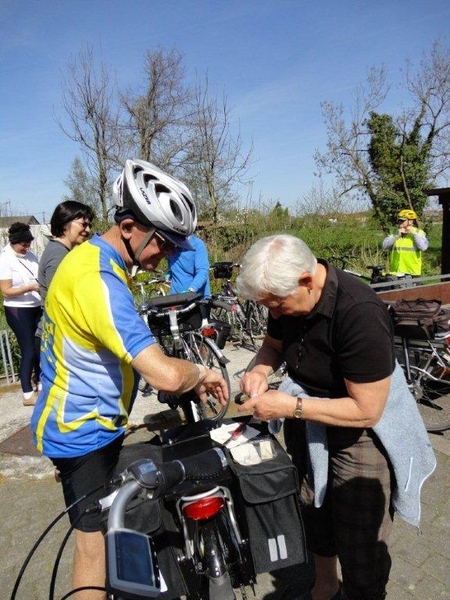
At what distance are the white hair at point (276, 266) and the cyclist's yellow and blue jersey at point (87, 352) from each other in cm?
46

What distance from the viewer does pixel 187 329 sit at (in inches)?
193

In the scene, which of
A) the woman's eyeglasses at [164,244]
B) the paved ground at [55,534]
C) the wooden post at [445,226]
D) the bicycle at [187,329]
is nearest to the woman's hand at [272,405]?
the woman's eyeglasses at [164,244]

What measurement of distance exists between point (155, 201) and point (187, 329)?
10.5ft

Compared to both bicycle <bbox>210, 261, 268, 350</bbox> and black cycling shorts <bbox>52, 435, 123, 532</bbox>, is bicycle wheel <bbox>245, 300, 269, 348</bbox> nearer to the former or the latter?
bicycle <bbox>210, 261, 268, 350</bbox>

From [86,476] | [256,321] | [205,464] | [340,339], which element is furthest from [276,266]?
[256,321]

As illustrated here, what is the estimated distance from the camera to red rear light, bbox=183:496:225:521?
4.87 feet

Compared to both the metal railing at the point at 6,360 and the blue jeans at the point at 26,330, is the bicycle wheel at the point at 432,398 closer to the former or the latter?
the blue jeans at the point at 26,330

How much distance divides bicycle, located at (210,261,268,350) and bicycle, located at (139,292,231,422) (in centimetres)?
231

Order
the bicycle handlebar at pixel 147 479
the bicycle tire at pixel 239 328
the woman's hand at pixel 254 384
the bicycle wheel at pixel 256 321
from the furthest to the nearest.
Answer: the bicycle wheel at pixel 256 321, the bicycle tire at pixel 239 328, the woman's hand at pixel 254 384, the bicycle handlebar at pixel 147 479

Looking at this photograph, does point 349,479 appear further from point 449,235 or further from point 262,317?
point 449,235

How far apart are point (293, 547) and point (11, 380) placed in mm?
5916

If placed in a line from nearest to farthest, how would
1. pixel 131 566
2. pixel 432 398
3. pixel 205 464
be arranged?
pixel 131 566 < pixel 205 464 < pixel 432 398

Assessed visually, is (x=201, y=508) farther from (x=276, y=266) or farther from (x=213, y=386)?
(x=276, y=266)

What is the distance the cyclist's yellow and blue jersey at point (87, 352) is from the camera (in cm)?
151
